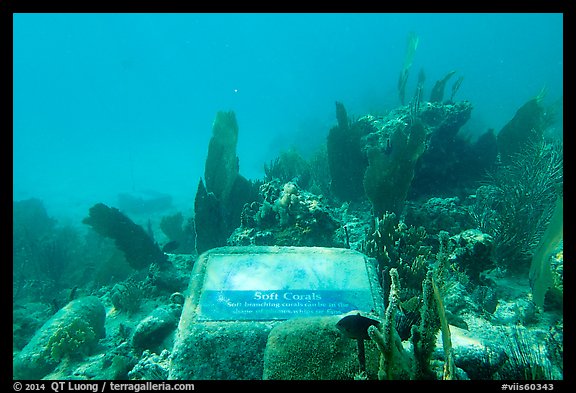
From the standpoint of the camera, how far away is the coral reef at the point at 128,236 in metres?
7.50

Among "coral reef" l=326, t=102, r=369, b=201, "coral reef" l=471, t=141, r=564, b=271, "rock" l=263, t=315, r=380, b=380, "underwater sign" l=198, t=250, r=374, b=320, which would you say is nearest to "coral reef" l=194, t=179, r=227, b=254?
"coral reef" l=326, t=102, r=369, b=201

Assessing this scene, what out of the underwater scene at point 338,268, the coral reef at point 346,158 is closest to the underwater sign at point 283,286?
the underwater scene at point 338,268

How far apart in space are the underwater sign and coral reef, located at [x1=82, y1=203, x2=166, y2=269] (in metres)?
4.36

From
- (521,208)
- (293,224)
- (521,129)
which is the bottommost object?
(521,208)

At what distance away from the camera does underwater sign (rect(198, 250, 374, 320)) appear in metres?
3.14

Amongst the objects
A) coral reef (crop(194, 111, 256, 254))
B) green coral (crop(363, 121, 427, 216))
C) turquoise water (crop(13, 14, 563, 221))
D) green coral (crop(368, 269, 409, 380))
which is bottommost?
green coral (crop(368, 269, 409, 380))

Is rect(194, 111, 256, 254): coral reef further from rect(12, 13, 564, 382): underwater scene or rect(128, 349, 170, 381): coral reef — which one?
rect(128, 349, 170, 381): coral reef

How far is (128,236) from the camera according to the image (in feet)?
25.0

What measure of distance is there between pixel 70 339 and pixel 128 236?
3144mm

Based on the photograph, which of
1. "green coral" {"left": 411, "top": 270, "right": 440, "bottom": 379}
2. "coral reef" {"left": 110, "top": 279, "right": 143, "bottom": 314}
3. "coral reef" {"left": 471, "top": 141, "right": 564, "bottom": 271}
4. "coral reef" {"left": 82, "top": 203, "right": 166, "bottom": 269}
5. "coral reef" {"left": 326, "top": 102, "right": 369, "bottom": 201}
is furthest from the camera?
"coral reef" {"left": 326, "top": 102, "right": 369, "bottom": 201}

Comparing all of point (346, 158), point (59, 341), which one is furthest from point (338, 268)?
point (346, 158)

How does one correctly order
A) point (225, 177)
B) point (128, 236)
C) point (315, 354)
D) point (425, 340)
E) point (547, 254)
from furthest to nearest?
point (225, 177) → point (128, 236) → point (547, 254) → point (315, 354) → point (425, 340)

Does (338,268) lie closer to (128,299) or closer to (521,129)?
(128,299)
